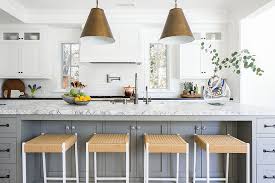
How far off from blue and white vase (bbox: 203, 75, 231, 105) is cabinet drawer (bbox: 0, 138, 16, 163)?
7.17 ft

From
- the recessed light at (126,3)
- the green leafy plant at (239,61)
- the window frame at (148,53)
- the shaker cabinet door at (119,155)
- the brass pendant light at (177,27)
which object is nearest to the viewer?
the brass pendant light at (177,27)

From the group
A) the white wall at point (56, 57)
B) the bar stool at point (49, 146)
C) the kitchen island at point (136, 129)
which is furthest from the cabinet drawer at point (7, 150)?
the white wall at point (56, 57)

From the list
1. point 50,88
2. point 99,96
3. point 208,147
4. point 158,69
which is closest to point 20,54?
point 50,88

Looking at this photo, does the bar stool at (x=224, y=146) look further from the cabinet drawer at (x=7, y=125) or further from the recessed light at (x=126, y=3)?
the recessed light at (x=126, y=3)

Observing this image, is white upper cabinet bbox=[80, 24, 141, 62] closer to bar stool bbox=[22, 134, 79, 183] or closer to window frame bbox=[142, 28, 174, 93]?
window frame bbox=[142, 28, 174, 93]

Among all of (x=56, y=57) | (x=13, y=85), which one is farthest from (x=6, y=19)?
(x=13, y=85)

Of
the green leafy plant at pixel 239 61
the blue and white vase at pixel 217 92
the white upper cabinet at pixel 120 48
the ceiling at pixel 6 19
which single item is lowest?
the blue and white vase at pixel 217 92

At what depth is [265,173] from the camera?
2.37m

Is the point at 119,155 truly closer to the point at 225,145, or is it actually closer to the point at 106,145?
the point at 106,145

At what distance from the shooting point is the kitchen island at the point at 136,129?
237 centimetres

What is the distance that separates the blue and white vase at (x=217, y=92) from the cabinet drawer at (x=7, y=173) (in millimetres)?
2249

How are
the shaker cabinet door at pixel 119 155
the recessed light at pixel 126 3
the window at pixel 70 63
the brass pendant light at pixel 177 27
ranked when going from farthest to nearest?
1. the window at pixel 70 63
2. the recessed light at pixel 126 3
3. the shaker cabinet door at pixel 119 155
4. the brass pendant light at pixel 177 27

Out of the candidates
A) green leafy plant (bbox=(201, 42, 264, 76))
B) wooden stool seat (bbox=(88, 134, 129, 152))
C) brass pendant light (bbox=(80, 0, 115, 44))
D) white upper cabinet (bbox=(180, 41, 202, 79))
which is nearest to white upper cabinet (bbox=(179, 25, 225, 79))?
white upper cabinet (bbox=(180, 41, 202, 79))

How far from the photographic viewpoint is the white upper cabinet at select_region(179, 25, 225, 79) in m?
5.38
